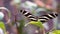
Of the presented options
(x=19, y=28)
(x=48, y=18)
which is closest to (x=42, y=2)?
(x=48, y=18)

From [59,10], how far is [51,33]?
5.5 inches

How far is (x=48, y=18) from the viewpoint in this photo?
0.98 meters

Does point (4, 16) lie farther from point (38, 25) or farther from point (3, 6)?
point (38, 25)

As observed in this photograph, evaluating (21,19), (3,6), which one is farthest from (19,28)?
A: (3,6)

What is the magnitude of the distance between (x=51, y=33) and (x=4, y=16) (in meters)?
0.29

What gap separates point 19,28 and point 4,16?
113 millimetres

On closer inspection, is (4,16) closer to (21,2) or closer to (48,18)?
(21,2)

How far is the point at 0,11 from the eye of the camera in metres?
1.00

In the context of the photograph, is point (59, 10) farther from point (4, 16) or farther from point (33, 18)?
point (4, 16)

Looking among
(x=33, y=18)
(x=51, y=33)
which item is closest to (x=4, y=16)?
(x=33, y=18)

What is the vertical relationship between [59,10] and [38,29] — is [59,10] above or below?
above

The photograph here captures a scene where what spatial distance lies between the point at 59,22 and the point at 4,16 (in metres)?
0.32

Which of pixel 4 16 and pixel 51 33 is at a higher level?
pixel 4 16

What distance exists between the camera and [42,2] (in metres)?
0.99
